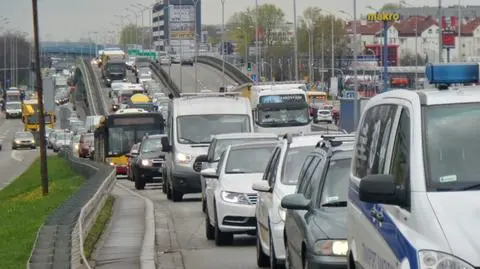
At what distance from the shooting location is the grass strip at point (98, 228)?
19.0 meters

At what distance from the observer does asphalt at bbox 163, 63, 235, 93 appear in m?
133

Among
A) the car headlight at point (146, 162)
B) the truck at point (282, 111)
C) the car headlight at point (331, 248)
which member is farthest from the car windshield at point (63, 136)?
the car headlight at point (331, 248)

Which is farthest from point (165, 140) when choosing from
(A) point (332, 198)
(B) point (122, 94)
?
(B) point (122, 94)

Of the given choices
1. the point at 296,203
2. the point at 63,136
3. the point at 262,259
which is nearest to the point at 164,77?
the point at 63,136

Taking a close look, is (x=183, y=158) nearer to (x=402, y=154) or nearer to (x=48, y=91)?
(x=402, y=154)

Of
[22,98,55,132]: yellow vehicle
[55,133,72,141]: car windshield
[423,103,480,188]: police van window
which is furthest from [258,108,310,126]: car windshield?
[22,98,55,132]: yellow vehicle

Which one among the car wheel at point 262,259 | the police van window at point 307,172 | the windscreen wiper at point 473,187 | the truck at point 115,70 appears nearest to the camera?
the windscreen wiper at point 473,187

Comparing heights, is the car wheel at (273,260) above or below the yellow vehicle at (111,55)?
below

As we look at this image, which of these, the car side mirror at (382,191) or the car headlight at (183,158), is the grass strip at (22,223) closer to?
the car headlight at (183,158)

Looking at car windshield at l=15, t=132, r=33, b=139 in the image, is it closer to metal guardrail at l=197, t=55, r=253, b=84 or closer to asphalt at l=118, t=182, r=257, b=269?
metal guardrail at l=197, t=55, r=253, b=84

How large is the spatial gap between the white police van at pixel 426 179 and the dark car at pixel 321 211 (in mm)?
1699

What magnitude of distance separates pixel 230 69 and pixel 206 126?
104 m

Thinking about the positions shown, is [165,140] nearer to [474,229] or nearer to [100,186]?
[100,186]

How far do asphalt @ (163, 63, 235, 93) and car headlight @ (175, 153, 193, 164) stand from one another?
302 feet
